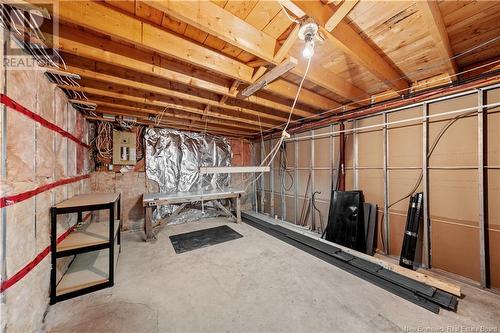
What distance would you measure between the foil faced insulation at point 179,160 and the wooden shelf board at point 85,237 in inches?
69.4

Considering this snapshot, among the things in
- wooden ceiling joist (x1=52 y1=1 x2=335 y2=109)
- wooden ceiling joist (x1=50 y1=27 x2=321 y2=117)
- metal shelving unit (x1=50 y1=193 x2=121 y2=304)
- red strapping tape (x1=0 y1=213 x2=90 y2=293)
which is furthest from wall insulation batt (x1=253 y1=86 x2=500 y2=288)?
red strapping tape (x1=0 y1=213 x2=90 y2=293)

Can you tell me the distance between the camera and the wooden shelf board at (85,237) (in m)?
1.93

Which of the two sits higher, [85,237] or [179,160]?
[179,160]

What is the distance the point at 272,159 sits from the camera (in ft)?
8.02

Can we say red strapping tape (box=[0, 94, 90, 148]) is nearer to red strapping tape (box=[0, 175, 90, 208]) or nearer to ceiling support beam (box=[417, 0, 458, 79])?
red strapping tape (box=[0, 175, 90, 208])

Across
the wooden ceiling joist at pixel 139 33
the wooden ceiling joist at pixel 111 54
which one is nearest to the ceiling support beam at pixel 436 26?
the wooden ceiling joist at pixel 139 33

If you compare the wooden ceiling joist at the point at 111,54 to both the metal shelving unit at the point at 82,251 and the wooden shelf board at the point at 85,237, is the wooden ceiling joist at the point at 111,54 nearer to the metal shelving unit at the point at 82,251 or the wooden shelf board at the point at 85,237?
the metal shelving unit at the point at 82,251

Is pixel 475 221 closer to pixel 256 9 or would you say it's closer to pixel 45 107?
pixel 256 9

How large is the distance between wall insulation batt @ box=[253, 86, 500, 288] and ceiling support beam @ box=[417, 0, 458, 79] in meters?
Result: 0.81

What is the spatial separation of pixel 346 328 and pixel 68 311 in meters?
2.54

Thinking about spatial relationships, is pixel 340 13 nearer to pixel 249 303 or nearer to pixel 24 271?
pixel 249 303

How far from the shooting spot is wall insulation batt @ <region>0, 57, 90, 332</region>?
3.99ft

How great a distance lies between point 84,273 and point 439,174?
15.2ft

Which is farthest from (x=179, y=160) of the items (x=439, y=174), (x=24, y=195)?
(x=439, y=174)
